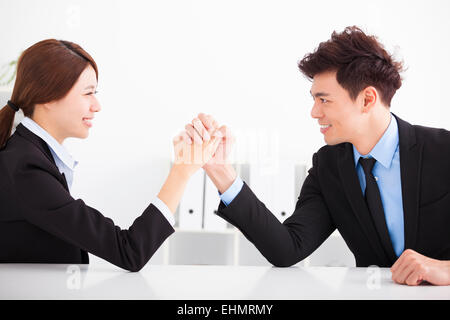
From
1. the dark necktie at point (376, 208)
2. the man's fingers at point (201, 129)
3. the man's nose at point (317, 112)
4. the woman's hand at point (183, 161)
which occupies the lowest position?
the dark necktie at point (376, 208)

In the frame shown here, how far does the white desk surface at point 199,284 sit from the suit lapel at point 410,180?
272mm

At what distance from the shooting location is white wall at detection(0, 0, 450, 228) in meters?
3.71

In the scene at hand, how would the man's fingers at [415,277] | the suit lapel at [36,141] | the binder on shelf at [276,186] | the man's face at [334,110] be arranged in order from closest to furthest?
1. the man's fingers at [415,277]
2. the suit lapel at [36,141]
3. the man's face at [334,110]
4. the binder on shelf at [276,186]

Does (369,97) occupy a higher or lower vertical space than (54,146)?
higher

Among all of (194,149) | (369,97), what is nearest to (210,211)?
(369,97)

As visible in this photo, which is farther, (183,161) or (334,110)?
(334,110)

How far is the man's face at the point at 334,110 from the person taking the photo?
163 centimetres

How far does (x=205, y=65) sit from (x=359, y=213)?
8.44 ft

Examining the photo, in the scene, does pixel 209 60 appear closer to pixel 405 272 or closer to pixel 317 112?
pixel 317 112

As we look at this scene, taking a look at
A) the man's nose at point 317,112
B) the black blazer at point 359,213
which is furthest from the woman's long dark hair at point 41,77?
the man's nose at point 317,112

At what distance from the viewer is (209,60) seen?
148 inches

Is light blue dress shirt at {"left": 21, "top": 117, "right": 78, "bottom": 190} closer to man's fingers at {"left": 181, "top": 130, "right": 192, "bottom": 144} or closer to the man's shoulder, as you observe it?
man's fingers at {"left": 181, "top": 130, "right": 192, "bottom": 144}

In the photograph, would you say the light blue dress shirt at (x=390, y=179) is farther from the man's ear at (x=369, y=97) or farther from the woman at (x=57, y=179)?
the woman at (x=57, y=179)
